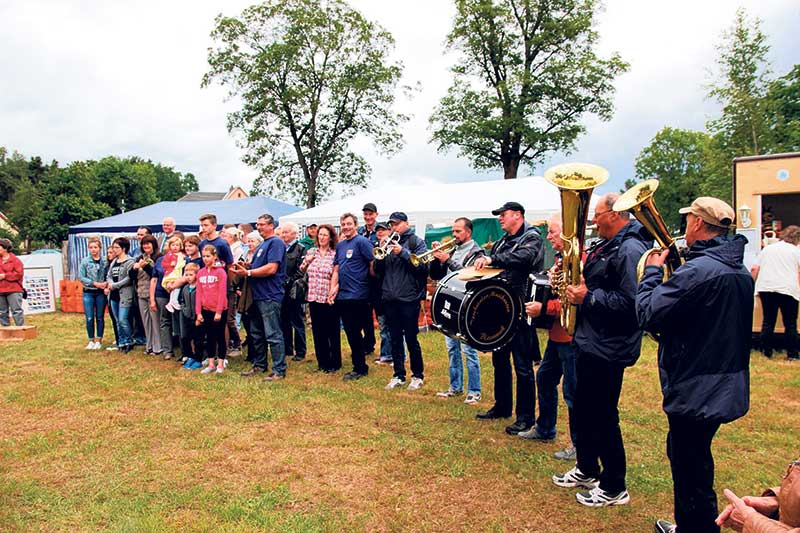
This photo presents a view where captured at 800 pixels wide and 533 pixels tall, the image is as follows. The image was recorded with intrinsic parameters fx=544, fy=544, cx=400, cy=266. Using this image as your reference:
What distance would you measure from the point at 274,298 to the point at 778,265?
7286mm

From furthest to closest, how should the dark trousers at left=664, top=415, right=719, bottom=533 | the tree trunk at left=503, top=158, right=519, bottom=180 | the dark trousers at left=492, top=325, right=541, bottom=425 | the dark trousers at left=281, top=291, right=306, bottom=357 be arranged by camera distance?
the tree trunk at left=503, top=158, right=519, bottom=180 < the dark trousers at left=281, top=291, right=306, bottom=357 < the dark trousers at left=492, top=325, right=541, bottom=425 < the dark trousers at left=664, top=415, right=719, bottom=533

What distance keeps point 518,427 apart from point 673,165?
53413 mm

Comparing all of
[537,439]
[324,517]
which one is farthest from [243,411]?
[537,439]

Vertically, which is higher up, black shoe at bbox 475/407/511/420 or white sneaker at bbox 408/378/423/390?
white sneaker at bbox 408/378/423/390

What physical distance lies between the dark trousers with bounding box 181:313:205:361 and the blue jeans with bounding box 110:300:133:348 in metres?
1.70

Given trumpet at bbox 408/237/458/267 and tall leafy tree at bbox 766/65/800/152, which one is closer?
trumpet at bbox 408/237/458/267

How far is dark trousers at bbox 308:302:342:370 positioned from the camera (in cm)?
727

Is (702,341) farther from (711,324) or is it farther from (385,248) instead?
(385,248)

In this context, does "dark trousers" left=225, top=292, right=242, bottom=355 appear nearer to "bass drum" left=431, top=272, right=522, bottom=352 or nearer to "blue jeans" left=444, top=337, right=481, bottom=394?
"blue jeans" left=444, top=337, right=481, bottom=394

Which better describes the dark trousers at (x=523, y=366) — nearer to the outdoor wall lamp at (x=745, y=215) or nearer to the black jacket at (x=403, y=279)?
the black jacket at (x=403, y=279)

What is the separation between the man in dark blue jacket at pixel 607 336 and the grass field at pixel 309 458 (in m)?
0.38

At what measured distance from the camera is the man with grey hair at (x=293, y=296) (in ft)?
26.5

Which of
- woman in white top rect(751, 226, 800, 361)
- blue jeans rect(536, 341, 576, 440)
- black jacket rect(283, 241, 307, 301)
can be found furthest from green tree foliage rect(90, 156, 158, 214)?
blue jeans rect(536, 341, 576, 440)

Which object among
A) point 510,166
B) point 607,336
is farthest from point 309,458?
point 510,166
